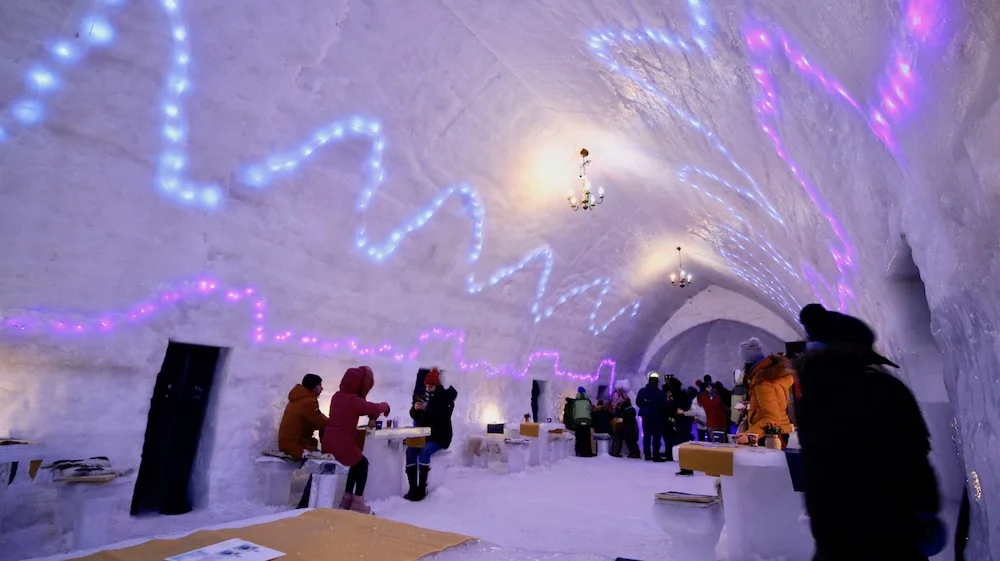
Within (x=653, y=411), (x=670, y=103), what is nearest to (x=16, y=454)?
(x=670, y=103)

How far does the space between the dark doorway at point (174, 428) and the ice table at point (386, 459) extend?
1944 millimetres

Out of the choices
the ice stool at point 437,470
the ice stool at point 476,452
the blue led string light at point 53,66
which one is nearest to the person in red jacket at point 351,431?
the ice stool at point 437,470

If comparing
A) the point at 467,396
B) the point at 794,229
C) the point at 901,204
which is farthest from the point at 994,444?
the point at 467,396

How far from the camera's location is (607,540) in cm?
Answer: 504

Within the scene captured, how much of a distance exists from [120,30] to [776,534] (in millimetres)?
6584

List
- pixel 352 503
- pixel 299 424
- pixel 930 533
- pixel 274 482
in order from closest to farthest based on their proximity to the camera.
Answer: pixel 930 533, pixel 352 503, pixel 299 424, pixel 274 482

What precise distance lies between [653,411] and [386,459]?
21.2 feet

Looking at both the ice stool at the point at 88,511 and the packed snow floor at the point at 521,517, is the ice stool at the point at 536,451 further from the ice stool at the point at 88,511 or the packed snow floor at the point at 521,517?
the ice stool at the point at 88,511

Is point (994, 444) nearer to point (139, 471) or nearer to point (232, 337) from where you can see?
point (232, 337)

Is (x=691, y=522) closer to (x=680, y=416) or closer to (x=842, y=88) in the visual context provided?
(x=842, y=88)

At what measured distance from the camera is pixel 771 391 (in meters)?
4.94

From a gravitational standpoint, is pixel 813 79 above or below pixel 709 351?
below

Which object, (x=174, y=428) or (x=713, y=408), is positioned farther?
(x=713, y=408)

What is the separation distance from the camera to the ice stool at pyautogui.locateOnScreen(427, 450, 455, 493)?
23.9 ft
